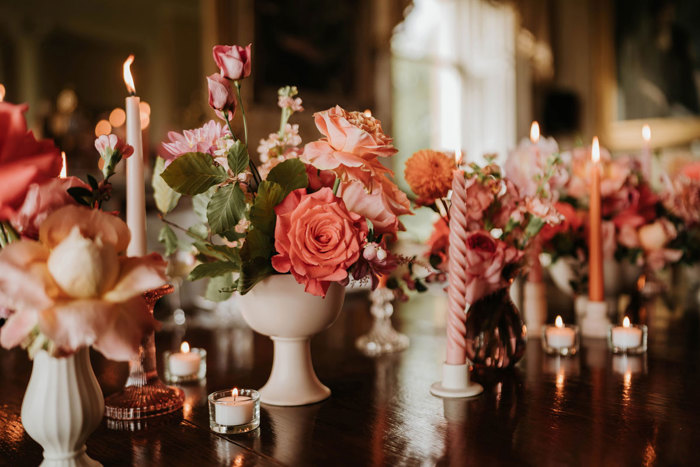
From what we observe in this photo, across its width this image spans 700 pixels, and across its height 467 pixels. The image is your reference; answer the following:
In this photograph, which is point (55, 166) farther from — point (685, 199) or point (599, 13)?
point (599, 13)

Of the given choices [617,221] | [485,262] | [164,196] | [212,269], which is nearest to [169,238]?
[164,196]

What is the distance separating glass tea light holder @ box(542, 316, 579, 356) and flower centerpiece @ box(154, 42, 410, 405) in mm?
500

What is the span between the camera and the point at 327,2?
492cm

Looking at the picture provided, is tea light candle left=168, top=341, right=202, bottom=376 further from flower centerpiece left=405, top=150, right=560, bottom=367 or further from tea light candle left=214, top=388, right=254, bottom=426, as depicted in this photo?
flower centerpiece left=405, top=150, right=560, bottom=367

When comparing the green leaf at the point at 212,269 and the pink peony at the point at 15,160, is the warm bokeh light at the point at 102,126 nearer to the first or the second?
the green leaf at the point at 212,269

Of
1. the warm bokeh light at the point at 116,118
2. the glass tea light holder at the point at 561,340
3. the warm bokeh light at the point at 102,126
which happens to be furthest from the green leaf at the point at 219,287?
the warm bokeh light at the point at 116,118

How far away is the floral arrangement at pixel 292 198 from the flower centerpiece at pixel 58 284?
0.21 meters

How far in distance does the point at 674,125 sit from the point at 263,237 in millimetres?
5521

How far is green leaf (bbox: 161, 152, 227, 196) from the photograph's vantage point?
797 mm

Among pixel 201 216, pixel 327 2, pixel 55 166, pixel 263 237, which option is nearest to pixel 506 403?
pixel 263 237

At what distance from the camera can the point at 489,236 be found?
1050 millimetres

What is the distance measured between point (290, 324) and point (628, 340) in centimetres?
69

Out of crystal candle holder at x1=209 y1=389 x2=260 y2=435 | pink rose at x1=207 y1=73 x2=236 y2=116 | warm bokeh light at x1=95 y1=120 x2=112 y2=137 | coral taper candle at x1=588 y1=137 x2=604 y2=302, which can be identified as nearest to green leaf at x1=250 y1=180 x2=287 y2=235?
pink rose at x1=207 y1=73 x2=236 y2=116

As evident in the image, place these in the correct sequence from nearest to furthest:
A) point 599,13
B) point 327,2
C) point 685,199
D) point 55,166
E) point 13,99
Answer: point 55,166 < point 685,199 < point 13,99 < point 327,2 < point 599,13
